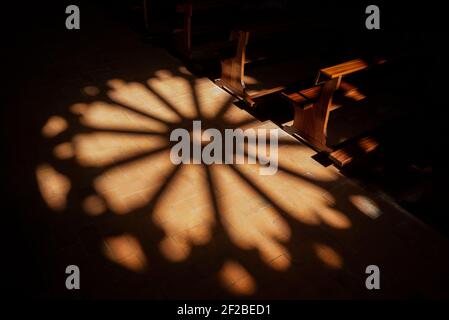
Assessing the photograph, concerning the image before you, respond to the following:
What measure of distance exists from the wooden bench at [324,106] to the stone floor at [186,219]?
18 centimetres

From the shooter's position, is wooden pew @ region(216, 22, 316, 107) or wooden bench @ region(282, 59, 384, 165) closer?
wooden bench @ region(282, 59, 384, 165)

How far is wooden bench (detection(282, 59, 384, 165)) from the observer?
301 cm

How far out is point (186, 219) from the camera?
2639 millimetres

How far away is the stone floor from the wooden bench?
0.18 m

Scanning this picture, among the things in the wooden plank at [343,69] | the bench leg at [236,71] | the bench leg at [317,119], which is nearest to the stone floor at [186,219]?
the bench leg at [317,119]

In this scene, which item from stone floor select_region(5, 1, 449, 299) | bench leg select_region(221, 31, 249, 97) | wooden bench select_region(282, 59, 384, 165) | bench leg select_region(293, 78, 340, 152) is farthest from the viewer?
bench leg select_region(221, 31, 249, 97)

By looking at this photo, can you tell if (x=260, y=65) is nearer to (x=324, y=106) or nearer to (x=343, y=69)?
(x=324, y=106)

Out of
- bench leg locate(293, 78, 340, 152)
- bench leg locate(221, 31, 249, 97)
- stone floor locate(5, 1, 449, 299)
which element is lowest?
stone floor locate(5, 1, 449, 299)

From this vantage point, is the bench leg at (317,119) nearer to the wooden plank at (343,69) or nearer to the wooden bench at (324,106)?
the wooden bench at (324,106)

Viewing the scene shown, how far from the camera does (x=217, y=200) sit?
9.26 feet

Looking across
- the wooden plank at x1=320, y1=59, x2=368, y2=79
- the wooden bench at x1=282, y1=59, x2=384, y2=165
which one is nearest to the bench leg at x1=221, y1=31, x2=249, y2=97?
the wooden bench at x1=282, y1=59, x2=384, y2=165

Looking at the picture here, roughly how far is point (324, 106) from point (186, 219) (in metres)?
1.71

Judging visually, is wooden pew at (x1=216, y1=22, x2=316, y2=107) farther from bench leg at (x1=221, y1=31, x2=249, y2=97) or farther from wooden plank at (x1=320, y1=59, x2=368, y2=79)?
wooden plank at (x1=320, y1=59, x2=368, y2=79)

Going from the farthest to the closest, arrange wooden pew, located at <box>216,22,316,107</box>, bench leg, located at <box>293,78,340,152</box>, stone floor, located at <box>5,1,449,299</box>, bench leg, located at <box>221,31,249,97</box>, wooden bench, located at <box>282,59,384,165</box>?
bench leg, located at <box>221,31,249,97</box> → wooden pew, located at <box>216,22,316,107</box> → bench leg, located at <box>293,78,340,152</box> → wooden bench, located at <box>282,59,384,165</box> → stone floor, located at <box>5,1,449,299</box>
